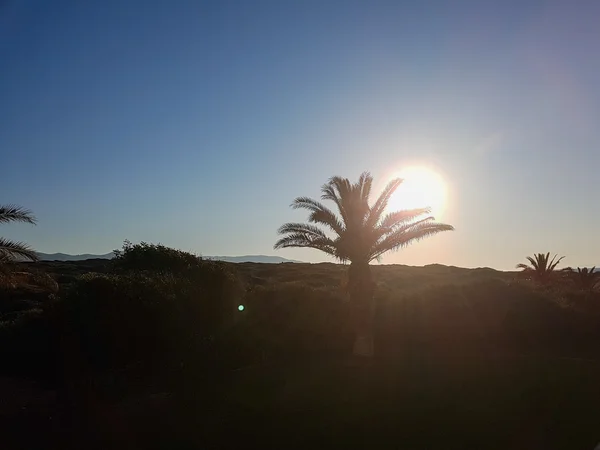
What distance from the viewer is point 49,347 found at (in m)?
15.5

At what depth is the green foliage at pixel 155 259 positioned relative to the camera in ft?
82.4

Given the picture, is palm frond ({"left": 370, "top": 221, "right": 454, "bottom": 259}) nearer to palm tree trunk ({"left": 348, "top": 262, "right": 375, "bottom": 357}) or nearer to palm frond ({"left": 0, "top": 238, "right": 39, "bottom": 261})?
palm tree trunk ({"left": 348, "top": 262, "right": 375, "bottom": 357})

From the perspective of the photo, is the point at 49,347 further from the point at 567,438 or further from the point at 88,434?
the point at 567,438

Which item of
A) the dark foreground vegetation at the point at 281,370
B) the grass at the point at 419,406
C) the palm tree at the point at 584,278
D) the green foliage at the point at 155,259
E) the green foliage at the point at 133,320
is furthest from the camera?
the palm tree at the point at 584,278

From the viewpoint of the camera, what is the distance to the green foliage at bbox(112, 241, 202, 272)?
82.4 feet

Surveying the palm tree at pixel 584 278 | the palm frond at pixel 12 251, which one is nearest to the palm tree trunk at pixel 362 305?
the palm frond at pixel 12 251

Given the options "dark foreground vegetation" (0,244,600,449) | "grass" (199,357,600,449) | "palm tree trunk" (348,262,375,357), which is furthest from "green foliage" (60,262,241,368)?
"palm tree trunk" (348,262,375,357)

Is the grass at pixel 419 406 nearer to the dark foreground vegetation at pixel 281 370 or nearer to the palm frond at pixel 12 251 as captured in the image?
the dark foreground vegetation at pixel 281 370

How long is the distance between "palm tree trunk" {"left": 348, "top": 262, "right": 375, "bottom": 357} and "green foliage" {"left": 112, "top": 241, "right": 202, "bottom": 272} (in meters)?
7.68

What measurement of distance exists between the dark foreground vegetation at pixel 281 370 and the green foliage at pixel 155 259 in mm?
988

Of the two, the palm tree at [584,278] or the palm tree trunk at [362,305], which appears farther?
the palm tree at [584,278]

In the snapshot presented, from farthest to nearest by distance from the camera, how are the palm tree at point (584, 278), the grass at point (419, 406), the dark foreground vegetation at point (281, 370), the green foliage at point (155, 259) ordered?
the palm tree at point (584, 278) → the green foliage at point (155, 259) → the dark foreground vegetation at point (281, 370) → the grass at point (419, 406)

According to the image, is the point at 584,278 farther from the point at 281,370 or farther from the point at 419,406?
the point at 419,406

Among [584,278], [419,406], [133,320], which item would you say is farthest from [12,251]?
[584,278]
